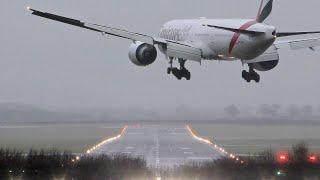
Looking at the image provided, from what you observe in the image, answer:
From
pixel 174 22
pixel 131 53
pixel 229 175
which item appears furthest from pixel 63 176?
pixel 131 53

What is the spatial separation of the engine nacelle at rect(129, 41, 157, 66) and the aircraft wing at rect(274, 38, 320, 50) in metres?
15.8

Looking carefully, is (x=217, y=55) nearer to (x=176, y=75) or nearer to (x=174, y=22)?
(x=176, y=75)

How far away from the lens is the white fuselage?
104 m

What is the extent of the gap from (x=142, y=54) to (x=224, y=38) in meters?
10.5

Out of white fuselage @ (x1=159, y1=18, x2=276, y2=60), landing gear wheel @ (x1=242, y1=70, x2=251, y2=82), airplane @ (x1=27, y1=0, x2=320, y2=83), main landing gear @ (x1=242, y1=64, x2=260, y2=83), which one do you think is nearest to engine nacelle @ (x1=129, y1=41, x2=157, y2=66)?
airplane @ (x1=27, y1=0, x2=320, y2=83)

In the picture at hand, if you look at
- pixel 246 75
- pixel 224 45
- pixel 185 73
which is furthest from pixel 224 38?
pixel 185 73

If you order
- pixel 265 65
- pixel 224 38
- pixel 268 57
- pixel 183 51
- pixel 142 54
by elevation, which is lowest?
pixel 265 65

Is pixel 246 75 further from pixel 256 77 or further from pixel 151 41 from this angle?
pixel 151 41

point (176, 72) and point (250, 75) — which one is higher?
point (176, 72)

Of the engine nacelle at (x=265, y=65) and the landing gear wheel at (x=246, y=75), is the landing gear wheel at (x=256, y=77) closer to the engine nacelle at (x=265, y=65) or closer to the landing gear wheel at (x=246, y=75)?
the landing gear wheel at (x=246, y=75)

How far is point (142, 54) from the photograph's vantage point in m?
111

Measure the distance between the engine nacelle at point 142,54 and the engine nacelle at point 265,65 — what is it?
12.8 meters

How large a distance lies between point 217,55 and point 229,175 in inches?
3368

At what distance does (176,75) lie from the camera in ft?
359
